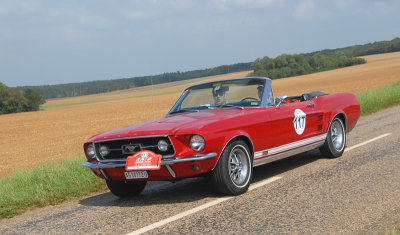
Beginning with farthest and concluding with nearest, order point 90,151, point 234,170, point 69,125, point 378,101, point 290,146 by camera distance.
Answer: point 69,125, point 378,101, point 290,146, point 90,151, point 234,170

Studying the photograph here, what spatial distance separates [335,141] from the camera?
26.1 feet

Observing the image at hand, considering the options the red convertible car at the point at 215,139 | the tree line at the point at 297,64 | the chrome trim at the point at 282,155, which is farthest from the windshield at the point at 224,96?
the tree line at the point at 297,64

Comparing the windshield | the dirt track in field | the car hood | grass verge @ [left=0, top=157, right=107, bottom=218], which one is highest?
the windshield

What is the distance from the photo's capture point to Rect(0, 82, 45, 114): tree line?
7662 centimetres

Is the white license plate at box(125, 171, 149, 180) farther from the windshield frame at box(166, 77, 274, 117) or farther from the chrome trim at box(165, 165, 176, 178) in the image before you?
the windshield frame at box(166, 77, 274, 117)

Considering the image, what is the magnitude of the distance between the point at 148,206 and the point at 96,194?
151 centimetres

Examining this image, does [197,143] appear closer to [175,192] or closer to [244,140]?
[244,140]

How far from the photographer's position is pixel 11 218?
5.81 m

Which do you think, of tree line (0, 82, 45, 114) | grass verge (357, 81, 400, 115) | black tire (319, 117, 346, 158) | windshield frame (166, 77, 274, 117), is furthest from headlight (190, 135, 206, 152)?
tree line (0, 82, 45, 114)

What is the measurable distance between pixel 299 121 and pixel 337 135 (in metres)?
1.42

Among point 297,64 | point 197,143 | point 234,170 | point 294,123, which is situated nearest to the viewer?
point 197,143

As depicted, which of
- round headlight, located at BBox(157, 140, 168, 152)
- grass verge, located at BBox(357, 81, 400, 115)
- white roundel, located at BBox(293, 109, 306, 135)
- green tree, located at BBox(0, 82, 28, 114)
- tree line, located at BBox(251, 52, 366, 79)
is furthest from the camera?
tree line, located at BBox(251, 52, 366, 79)

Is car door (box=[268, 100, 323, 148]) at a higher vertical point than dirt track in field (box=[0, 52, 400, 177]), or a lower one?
higher

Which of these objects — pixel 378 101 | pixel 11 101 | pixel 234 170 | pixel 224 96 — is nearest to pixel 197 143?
pixel 234 170
